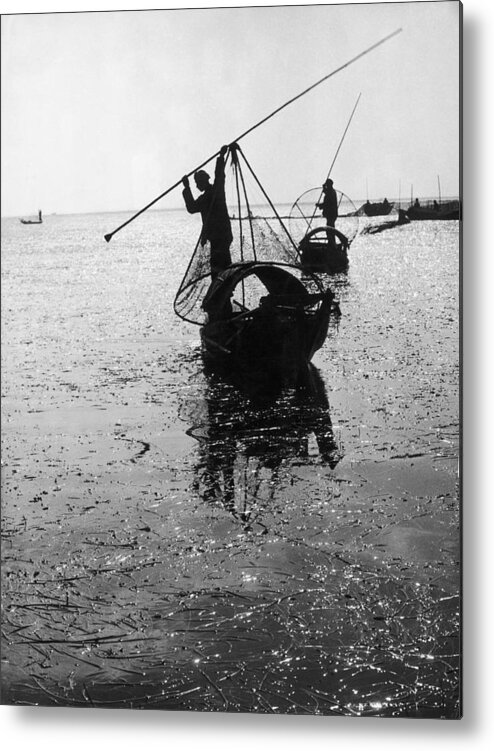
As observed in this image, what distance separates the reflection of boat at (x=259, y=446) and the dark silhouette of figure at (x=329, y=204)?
1.26 feet

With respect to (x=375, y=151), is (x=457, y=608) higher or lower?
lower

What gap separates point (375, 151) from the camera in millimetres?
2527

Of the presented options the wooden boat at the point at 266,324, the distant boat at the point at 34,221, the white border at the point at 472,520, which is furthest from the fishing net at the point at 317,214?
the distant boat at the point at 34,221

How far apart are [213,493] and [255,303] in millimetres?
506

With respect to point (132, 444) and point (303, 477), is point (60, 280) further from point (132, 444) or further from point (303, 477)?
point (303, 477)

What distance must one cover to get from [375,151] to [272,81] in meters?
0.32

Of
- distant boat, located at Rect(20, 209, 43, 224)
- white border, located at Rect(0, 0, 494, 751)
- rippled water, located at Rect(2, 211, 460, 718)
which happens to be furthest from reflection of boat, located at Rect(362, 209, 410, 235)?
distant boat, located at Rect(20, 209, 43, 224)

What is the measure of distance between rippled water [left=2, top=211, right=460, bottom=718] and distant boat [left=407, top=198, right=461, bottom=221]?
30mm

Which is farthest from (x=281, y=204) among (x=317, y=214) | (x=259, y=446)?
(x=259, y=446)

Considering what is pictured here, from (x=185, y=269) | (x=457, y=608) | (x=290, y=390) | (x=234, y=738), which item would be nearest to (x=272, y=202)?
(x=185, y=269)

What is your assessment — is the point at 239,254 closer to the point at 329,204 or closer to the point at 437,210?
the point at 329,204

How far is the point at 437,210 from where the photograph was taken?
2516 mm

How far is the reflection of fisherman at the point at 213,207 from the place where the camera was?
8.48 ft

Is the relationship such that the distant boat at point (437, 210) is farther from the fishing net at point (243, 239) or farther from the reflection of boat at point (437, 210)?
the fishing net at point (243, 239)
